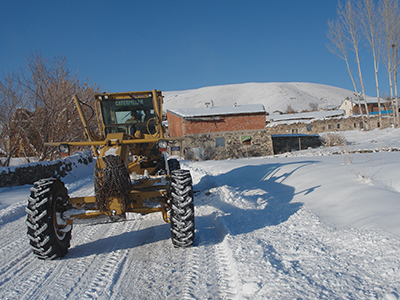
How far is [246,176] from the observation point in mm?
9891

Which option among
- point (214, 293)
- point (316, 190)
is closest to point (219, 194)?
point (316, 190)

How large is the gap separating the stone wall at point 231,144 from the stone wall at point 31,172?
14253 millimetres

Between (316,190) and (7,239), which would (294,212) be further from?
(7,239)

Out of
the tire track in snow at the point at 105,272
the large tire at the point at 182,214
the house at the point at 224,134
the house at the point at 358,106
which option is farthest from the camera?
the house at the point at 358,106

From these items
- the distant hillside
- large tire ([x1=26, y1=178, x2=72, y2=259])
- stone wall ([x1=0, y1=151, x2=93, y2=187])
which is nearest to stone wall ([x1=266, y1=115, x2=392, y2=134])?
stone wall ([x1=0, y1=151, x2=93, y2=187])

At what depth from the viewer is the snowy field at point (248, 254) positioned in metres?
2.91

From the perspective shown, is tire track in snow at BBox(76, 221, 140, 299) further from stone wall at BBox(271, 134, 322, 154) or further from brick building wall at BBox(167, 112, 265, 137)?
stone wall at BBox(271, 134, 322, 154)

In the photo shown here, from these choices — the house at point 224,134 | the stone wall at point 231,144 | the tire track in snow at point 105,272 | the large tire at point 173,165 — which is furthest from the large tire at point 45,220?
the stone wall at point 231,144

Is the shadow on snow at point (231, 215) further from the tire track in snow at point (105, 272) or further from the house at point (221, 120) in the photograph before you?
the house at point (221, 120)

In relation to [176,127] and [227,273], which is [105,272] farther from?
[176,127]

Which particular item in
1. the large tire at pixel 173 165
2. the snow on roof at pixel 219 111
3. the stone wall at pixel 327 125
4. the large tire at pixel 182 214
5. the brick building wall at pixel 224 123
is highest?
the snow on roof at pixel 219 111

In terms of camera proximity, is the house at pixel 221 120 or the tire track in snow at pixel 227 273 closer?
the tire track in snow at pixel 227 273

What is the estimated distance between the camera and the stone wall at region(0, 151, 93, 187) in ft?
35.4

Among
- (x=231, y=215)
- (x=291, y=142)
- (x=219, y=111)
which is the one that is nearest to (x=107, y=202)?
(x=231, y=215)
